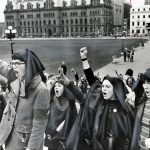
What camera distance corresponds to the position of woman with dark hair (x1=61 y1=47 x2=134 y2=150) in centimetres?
476

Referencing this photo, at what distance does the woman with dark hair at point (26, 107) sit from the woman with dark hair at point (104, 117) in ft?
2.37

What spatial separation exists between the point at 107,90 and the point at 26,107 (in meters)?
1.26

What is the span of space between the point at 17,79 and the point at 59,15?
9312 centimetres

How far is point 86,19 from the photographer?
91.2 m

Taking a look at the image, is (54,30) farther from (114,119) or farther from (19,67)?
(19,67)

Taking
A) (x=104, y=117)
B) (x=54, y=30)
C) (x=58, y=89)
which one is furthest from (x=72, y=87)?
(x=54, y=30)

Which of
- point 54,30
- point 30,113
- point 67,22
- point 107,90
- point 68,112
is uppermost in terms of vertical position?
point 67,22

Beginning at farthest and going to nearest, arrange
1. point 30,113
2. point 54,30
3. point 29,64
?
point 54,30 → point 30,113 → point 29,64

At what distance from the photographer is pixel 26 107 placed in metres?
4.38

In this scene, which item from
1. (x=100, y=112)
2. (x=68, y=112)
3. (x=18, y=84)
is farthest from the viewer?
(x=68, y=112)

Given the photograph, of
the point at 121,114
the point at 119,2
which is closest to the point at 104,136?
the point at 121,114

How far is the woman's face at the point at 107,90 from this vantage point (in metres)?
4.72

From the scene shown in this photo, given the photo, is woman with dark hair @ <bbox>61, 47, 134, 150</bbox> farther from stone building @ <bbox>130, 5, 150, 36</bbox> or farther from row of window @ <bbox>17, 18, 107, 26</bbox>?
stone building @ <bbox>130, 5, 150, 36</bbox>

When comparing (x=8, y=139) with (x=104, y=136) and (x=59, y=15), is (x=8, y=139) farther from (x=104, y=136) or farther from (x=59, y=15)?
(x=59, y=15)
